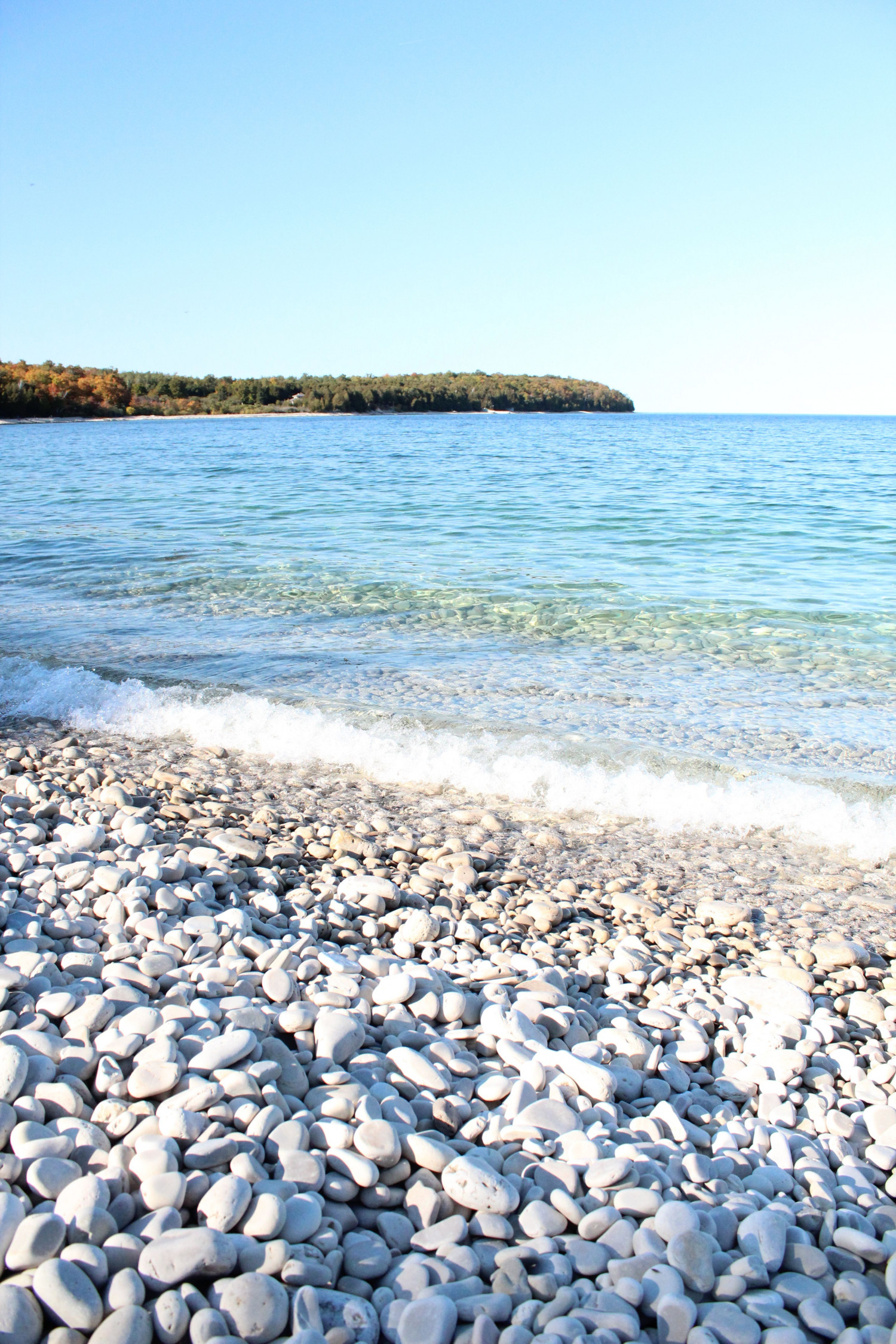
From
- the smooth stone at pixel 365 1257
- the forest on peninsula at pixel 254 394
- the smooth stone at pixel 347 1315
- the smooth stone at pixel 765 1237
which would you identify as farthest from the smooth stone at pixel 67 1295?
the forest on peninsula at pixel 254 394

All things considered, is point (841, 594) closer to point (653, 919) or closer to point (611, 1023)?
point (653, 919)

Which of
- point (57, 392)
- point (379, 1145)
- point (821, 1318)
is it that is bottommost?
point (821, 1318)

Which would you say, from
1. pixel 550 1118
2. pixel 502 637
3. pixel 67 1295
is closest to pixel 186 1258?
pixel 67 1295

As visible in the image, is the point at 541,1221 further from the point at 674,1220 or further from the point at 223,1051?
the point at 223,1051

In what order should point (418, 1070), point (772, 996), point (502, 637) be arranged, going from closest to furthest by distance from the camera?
point (418, 1070)
point (772, 996)
point (502, 637)

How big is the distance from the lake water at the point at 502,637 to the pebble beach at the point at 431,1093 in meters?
0.99

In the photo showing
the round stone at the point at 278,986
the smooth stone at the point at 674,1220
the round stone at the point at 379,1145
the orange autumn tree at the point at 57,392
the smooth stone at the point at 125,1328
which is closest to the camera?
the smooth stone at the point at 125,1328

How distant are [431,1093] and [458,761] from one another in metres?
2.68

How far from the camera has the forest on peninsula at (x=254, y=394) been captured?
5666 cm

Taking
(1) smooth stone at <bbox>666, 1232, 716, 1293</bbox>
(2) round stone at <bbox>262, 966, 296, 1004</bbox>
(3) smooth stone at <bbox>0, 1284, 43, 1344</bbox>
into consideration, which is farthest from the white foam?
(3) smooth stone at <bbox>0, 1284, 43, 1344</bbox>

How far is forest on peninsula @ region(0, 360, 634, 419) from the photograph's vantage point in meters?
56.7

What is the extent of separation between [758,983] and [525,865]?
3.82 feet

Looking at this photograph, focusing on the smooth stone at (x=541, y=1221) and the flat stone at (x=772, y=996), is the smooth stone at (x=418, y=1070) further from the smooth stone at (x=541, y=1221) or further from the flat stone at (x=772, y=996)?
the flat stone at (x=772, y=996)

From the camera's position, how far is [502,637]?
7.34m
